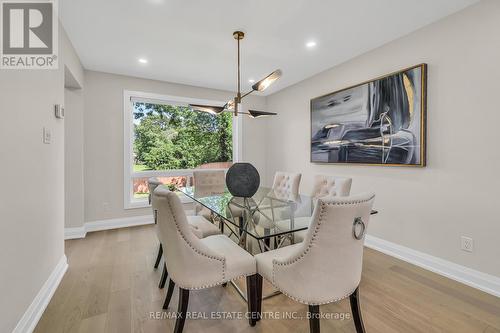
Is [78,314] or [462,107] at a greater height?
[462,107]

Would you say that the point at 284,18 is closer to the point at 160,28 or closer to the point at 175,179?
the point at 160,28

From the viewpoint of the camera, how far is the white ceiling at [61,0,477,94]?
210 cm

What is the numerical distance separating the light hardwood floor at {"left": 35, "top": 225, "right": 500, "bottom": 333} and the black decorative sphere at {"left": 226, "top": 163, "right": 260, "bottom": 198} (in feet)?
3.08

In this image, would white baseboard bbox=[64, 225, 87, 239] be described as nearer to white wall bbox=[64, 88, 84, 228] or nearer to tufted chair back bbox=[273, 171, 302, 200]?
white wall bbox=[64, 88, 84, 228]

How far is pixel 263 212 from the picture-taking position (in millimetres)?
2033

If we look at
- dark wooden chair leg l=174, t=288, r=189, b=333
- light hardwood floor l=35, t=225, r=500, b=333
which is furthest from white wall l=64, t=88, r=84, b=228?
dark wooden chair leg l=174, t=288, r=189, b=333

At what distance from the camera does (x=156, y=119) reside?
4.20 metres

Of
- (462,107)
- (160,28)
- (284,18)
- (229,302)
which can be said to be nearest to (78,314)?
(229,302)

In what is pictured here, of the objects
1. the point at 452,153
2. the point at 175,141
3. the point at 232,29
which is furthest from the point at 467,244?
the point at 175,141

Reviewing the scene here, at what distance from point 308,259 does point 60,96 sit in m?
2.75

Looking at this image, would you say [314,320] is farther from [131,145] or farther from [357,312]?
[131,145]

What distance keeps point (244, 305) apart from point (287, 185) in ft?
5.32

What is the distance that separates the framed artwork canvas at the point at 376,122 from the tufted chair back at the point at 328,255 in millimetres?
1723

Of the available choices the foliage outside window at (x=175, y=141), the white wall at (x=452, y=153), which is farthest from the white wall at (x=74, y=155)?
the white wall at (x=452, y=153)
